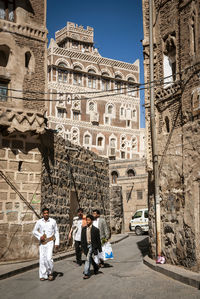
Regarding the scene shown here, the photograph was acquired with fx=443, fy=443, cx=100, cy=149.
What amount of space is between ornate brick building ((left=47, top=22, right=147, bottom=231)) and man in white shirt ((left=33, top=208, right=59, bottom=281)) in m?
41.5

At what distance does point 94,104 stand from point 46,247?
4800 centimetres

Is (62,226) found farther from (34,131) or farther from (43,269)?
(43,269)

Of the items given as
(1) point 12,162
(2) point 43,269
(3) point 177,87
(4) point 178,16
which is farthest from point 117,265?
(4) point 178,16

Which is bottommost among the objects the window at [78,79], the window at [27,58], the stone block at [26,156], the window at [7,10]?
the stone block at [26,156]

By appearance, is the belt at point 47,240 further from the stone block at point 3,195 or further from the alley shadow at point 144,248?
the alley shadow at point 144,248

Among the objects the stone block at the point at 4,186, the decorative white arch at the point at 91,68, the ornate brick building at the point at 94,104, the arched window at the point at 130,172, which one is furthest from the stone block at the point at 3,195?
the decorative white arch at the point at 91,68

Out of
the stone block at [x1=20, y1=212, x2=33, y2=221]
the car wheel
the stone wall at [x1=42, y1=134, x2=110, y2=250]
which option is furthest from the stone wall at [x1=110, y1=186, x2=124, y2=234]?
the stone block at [x1=20, y1=212, x2=33, y2=221]

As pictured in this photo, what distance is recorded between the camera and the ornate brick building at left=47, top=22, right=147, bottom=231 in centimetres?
5428

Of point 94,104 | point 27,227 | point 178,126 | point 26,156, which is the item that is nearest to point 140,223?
point 27,227

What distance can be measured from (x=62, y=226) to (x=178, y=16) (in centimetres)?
874

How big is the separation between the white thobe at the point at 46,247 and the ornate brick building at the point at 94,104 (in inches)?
1632

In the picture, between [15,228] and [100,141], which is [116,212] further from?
[100,141]

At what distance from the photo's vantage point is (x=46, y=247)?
401 inches

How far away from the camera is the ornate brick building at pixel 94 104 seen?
54.3m
